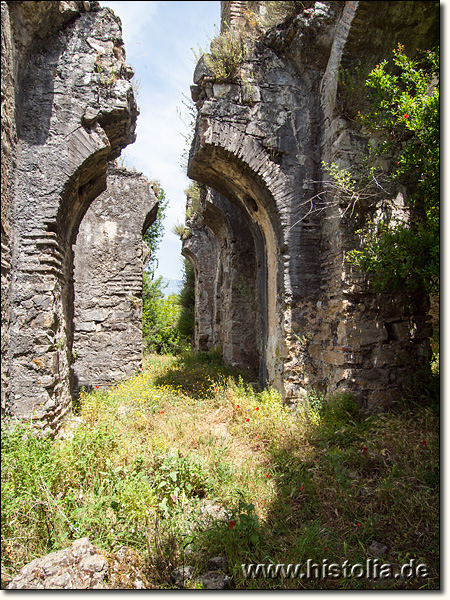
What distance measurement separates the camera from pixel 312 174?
18.1ft

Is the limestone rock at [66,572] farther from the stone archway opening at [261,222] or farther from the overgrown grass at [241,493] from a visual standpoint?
the stone archway opening at [261,222]

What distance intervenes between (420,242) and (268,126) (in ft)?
9.26

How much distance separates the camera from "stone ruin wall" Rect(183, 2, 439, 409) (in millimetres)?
4840

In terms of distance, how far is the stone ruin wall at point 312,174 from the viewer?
484cm

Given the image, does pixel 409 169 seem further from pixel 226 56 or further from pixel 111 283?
pixel 111 283

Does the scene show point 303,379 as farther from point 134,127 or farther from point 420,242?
point 134,127

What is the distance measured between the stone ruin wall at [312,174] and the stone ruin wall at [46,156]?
4.95 ft

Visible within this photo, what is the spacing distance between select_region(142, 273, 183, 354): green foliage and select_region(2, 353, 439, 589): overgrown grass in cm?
873

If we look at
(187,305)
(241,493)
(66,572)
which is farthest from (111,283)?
(187,305)

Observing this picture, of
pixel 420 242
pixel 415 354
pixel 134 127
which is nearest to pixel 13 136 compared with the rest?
pixel 134 127

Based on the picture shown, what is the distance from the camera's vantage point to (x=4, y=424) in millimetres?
3424

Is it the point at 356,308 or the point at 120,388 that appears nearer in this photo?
the point at 356,308

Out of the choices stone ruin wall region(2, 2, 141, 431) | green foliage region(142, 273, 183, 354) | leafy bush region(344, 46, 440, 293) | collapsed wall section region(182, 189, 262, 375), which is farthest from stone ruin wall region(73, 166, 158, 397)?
green foliage region(142, 273, 183, 354)

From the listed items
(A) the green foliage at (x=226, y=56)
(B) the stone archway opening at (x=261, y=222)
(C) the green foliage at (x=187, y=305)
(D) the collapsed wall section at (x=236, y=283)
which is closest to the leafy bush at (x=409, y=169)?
(B) the stone archway opening at (x=261, y=222)
